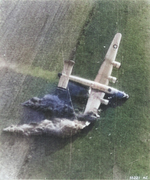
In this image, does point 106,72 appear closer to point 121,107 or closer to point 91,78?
point 91,78

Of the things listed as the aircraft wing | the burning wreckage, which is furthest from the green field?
the burning wreckage

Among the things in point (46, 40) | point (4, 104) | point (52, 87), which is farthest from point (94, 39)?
point (4, 104)

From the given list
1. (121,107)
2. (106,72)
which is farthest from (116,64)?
(121,107)

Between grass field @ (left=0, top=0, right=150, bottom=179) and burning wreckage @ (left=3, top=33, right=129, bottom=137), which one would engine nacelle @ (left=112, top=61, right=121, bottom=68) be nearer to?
burning wreckage @ (left=3, top=33, right=129, bottom=137)

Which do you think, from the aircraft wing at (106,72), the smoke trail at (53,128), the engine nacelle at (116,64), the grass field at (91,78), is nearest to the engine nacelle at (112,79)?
the aircraft wing at (106,72)

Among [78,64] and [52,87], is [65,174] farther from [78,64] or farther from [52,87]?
[78,64]

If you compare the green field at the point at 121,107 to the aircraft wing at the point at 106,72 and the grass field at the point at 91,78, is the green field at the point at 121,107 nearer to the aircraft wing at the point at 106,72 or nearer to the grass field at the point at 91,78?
the grass field at the point at 91,78

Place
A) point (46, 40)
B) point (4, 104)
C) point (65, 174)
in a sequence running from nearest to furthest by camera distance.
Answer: point (65, 174)
point (4, 104)
point (46, 40)
